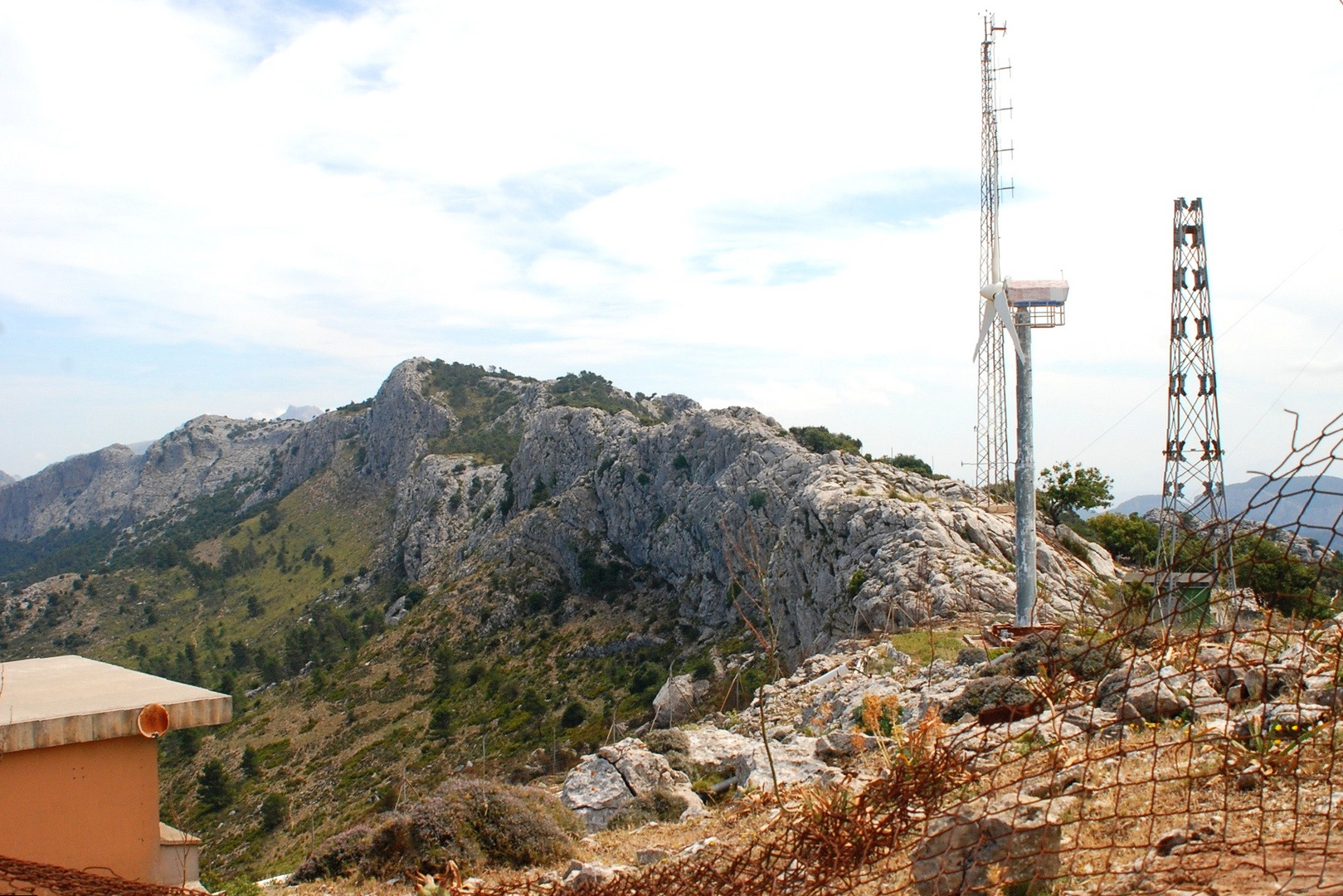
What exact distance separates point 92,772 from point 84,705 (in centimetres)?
47

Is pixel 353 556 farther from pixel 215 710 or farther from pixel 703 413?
pixel 215 710

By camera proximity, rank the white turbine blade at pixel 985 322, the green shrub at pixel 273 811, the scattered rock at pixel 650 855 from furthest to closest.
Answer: the green shrub at pixel 273 811 → the white turbine blade at pixel 985 322 → the scattered rock at pixel 650 855

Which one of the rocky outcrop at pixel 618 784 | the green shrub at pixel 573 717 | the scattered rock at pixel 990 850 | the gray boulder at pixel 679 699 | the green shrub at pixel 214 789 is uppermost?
the scattered rock at pixel 990 850

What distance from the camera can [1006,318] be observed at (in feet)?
53.1

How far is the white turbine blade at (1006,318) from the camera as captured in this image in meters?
15.5

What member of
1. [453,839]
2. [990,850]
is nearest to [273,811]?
[453,839]

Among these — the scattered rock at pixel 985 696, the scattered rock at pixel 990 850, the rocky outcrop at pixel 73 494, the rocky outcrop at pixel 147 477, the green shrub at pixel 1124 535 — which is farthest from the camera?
the rocky outcrop at pixel 73 494

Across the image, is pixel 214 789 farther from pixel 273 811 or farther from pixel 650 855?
pixel 650 855

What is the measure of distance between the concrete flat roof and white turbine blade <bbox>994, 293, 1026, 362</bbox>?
13733 mm

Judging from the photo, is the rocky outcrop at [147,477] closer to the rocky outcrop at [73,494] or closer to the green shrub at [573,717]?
the rocky outcrop at [73,494]

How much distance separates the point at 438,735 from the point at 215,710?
3955cm

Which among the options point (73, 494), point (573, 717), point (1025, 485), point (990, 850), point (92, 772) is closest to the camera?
point (990, 850)

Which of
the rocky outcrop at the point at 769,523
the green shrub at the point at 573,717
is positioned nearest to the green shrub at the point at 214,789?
the green shrub at the point at 573,717

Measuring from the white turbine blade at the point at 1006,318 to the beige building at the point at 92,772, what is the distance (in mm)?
13726
